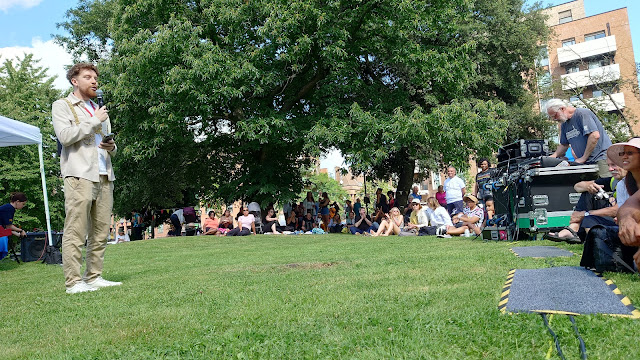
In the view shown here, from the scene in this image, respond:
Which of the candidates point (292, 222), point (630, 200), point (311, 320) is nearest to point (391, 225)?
point (292, 222)

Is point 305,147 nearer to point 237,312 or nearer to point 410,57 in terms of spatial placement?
point 410,57

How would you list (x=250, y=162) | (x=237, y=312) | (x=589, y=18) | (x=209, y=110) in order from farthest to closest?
(x=589, y=18), (x=250, y=162), (x=209, y=110), (x=237, y=312)

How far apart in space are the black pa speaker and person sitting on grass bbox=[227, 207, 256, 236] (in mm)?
8827

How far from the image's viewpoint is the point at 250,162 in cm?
2381

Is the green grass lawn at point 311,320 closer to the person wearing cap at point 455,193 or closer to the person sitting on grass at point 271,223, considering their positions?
the person wearing cap at point 455,193

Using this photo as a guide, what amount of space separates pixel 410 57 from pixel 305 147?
519 cm

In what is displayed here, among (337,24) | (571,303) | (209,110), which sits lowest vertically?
(571,303)

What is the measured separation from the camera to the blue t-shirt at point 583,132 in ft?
25.1

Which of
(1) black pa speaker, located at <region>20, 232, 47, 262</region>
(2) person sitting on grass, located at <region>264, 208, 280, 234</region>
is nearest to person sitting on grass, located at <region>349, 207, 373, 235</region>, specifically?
(2) person sitting on grass, located at <region>264, 208, 280, 234</region>

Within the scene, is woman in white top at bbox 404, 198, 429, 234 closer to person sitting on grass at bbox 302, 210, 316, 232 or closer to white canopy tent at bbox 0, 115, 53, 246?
person sitting on grass at bbox 302, 210, 316, 232

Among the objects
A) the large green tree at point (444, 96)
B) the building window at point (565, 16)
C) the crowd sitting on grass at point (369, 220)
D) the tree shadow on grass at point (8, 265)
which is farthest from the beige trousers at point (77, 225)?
the building window at point (565, 16)

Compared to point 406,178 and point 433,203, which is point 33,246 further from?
point 406,178

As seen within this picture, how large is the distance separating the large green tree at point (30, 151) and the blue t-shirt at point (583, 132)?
23367mm

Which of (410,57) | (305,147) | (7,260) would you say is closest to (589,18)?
(410,57)
